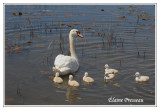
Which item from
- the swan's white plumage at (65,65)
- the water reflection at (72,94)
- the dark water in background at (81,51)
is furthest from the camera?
the swan's white plumage at (65,65)

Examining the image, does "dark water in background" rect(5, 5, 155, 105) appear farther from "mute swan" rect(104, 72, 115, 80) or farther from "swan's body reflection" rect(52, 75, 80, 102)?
"mute swan" rect(104, 72, 115, 80)

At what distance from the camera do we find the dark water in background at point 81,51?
31.5ft

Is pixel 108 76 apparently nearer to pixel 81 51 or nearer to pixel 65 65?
pixel 65 65

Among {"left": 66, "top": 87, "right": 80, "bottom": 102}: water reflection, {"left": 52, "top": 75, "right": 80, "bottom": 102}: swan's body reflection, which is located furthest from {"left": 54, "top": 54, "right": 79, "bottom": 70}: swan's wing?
{"left": 66, "top": 87, "right": 80, "bottom": 102}: water reflection

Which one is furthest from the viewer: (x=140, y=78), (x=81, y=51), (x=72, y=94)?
(x=81, y=51)

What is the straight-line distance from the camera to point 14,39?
14656 millimetres

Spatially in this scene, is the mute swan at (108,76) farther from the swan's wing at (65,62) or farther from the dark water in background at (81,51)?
the swan's wing at (65,62)

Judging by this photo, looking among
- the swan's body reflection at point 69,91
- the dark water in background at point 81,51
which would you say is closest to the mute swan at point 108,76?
the dark water in background at point 81,51

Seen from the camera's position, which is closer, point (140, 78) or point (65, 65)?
point (140, 78)

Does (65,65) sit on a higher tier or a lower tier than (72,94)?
higher

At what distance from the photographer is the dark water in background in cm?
961

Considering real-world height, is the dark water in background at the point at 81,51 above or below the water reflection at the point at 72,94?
above

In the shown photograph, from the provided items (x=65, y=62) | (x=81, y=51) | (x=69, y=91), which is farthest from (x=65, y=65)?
(x=81, y=51)

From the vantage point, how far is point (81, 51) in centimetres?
1379
